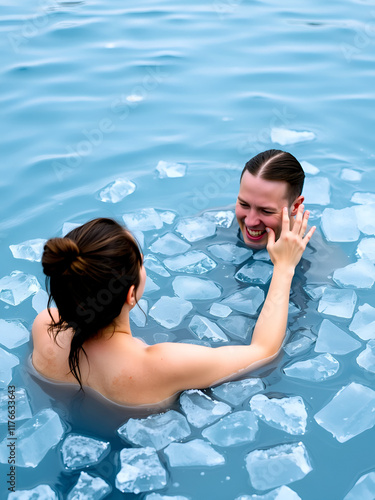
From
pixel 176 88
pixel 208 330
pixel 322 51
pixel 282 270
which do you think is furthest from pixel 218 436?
pixel 322 51

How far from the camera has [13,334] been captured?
3.10 m

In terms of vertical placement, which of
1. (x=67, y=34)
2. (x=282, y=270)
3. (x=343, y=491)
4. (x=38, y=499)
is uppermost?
(x=67, y=34)

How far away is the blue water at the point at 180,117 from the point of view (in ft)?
8.36

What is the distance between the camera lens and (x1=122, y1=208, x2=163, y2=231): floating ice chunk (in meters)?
3.91

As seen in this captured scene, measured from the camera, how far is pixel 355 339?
3.04m

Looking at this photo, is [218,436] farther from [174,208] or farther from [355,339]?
[174,208]

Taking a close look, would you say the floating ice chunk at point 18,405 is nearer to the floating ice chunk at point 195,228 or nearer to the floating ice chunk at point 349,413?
the floating ice chunk at point 349,413

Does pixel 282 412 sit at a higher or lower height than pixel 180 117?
lower

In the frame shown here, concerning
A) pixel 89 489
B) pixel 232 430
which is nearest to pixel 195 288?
pixel 232 430

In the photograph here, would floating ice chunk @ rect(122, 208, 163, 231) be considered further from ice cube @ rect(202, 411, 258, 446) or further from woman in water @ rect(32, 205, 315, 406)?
ice cube @ rect(202, 411, 258, 446)

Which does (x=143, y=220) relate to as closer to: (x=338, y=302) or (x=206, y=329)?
(x=206, y=329)

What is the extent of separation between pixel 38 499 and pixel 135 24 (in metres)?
5.57

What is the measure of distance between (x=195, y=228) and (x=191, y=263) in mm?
382

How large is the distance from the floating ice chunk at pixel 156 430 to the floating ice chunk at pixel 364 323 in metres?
1.11
